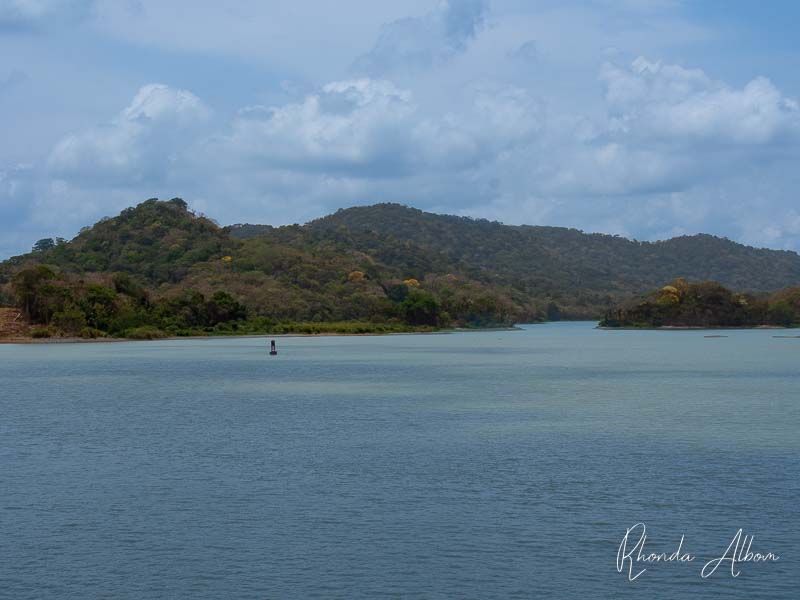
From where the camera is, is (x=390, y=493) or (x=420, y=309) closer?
(x=390, y=493)

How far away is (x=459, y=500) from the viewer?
21.9m

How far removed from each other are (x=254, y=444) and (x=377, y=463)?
576cm

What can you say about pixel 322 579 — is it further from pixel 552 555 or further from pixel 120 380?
pixel 120 380

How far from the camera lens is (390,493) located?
22.8 meters

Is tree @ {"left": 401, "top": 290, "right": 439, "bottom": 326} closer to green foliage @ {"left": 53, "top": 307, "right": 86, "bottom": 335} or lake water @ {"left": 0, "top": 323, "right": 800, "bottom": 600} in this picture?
green foliage @ {"left": 53, "top": 307, "right": 86, "bottom": 335}

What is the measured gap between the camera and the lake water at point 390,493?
16203 millimetres

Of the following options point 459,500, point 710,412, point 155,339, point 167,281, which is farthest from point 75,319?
point 459,500

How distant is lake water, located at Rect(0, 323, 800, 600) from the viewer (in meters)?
16.2
